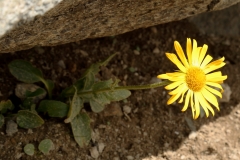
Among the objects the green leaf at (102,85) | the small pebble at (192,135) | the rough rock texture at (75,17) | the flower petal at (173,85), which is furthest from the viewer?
the small pebble at (192,135)

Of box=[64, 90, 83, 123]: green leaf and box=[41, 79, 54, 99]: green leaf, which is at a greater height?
→ box=[41, 79, 54, 99]: green leaf

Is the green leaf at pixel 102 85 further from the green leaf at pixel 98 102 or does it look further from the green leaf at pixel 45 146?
the green leaf at pixel 45 146

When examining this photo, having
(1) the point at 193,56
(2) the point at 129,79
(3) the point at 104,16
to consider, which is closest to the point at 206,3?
(1) the point at 193,56

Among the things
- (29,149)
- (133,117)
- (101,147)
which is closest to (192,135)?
(133,117)

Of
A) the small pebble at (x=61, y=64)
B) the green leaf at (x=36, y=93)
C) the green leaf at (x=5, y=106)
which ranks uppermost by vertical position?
the small pebble at (x=61, y=64)

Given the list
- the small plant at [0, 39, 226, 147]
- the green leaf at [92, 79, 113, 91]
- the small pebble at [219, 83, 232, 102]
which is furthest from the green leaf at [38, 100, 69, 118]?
the small pebble at [219, 83, 232, 102]

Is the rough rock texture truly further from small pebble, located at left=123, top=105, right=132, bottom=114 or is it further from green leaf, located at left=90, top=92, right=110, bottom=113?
small pebble, located at left=123, top=105, right=132, bottom=114

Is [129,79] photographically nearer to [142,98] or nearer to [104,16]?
[142,98]

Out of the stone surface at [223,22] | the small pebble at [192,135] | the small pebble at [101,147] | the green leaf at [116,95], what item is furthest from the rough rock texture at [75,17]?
the stone surface at [223,22]
